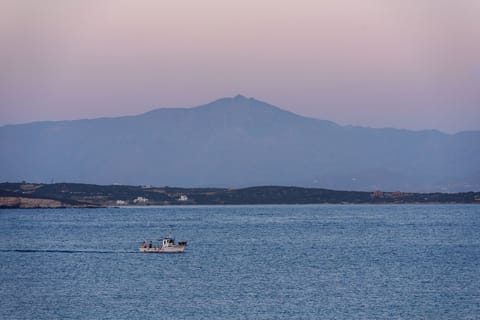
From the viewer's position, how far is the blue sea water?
53.0 meters

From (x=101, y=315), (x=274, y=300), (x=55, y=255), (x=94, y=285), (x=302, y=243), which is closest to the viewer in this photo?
(x=101, y=315)

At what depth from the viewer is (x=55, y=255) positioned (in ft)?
294

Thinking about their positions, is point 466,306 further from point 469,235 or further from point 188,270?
point 469,235

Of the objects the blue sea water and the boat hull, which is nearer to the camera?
the blue sea water

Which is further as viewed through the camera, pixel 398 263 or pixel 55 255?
pixel 55 255

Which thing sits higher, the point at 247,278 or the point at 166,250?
the point at 166,250

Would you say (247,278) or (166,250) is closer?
(247,278)

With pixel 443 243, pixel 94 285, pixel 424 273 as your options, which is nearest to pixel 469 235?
pixel 443 243

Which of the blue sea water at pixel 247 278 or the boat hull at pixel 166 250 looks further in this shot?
the boat hull at pixel 166 250

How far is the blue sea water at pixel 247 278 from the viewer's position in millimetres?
53031

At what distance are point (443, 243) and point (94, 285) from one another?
51.3 metres

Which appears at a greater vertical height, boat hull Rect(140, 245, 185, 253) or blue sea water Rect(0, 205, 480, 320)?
boat hull Rect(140, 245, 185, 253)

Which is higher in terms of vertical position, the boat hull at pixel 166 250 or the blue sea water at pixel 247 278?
the boat hull at pixel 166 250

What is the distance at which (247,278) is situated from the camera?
67750mm
